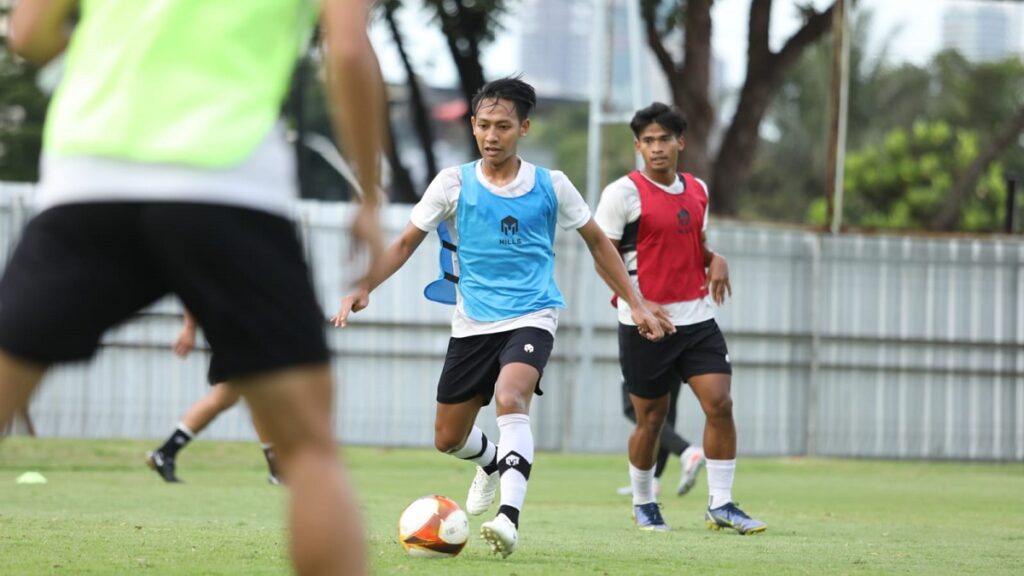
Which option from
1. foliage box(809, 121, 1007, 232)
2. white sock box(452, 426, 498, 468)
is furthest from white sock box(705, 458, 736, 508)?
foliage box(809, 121, 1007, 232)

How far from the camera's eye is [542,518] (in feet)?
32.8

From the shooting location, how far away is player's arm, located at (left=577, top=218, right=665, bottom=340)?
26.4ft

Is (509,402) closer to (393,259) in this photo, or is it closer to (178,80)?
(393,259)

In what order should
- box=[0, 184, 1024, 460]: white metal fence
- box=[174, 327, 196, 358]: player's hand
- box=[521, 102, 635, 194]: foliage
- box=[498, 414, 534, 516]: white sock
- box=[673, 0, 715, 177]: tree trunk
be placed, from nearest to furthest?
box=[498, 414, 534, 516]: white sock → box=[174, 327, 196, 358]: player's hand → box=[0, 184, 1024, 460]: white metal fence → box=[673, 0, 715, 177]: tree trunk → box=[521, 102, 635, 194]: foliage

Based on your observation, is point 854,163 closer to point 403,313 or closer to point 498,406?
point 403,313

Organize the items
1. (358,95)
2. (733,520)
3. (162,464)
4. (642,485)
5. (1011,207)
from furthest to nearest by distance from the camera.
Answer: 1. (1011,207)
2. (162,464)
3. (642,485)
4. (733,520)
5. (358,95)

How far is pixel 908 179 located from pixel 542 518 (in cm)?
4209

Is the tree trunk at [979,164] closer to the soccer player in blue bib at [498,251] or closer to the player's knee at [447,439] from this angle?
the soccer player in blue bib at [498,251]

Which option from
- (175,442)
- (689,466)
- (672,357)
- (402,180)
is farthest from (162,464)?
(402,180)

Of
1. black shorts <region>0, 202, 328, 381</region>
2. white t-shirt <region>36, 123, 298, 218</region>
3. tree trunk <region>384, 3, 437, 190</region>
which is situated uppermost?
tree trunk <region>384, 3, 437, 190</region>

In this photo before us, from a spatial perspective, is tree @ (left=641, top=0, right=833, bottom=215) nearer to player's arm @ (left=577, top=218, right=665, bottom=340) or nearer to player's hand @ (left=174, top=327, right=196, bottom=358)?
player's hand @ (left=174, top=327, right=196, bottom=358)

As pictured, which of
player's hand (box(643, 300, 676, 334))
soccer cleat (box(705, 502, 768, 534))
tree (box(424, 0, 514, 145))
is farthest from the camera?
tree (box(424, 0, 514, 145))

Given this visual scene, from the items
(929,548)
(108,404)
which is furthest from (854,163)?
(929,548)

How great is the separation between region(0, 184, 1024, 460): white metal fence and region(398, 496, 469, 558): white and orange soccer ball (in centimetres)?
1201
